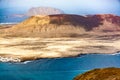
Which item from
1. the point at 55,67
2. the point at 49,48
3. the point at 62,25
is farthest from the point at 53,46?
the point at 62,25

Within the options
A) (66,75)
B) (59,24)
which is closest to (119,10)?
(59,24)

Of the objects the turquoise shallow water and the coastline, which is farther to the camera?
the coastline

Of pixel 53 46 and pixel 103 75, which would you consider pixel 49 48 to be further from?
pixel 103 75

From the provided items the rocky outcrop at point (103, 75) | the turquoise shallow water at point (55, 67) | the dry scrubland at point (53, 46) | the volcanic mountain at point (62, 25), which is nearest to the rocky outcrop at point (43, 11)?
the volcanic mountain at point (62, 25)

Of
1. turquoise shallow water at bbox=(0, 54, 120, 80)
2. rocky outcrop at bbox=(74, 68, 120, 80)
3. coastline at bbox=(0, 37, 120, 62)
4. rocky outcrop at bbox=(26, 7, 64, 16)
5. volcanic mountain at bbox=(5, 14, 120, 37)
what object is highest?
rocky outcrop at bbox=(74, 68, 120, 80)

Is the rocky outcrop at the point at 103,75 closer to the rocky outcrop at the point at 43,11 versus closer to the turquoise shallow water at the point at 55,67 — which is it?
the turquoise shallow water at the point at 55,67

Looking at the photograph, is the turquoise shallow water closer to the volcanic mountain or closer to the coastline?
the coastline

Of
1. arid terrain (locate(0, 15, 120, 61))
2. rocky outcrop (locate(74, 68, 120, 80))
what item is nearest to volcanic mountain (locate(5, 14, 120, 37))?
arid terrain (locate(0, 15, 120, 61))
